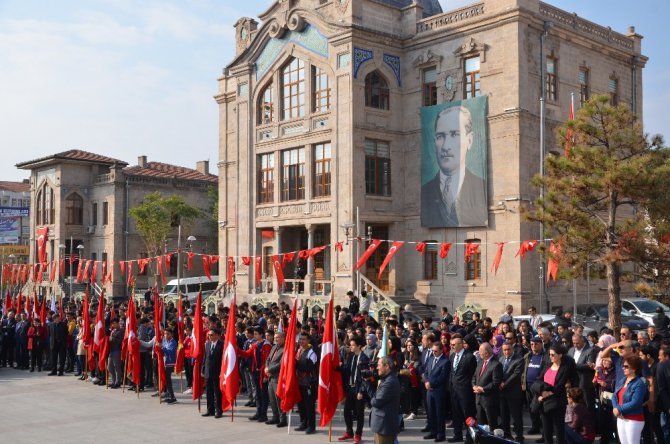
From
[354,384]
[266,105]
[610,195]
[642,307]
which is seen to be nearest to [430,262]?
[642,307]

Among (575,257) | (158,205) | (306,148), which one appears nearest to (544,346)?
(575,257)

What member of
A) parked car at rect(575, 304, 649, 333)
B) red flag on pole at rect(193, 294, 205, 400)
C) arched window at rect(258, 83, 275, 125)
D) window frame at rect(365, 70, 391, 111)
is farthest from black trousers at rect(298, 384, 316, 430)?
arched window at rect(258, 83, 275, 125)

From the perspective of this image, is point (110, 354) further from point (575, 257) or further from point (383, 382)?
point (575, 257)

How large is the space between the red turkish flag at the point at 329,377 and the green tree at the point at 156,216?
1506 inches

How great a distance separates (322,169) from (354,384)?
21293mm

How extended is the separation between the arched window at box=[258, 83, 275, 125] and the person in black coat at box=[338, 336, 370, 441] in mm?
24506

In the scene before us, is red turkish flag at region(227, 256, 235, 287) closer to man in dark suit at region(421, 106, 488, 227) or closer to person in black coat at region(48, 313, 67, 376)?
man in dark suit at region(421, 106, 488, 227)

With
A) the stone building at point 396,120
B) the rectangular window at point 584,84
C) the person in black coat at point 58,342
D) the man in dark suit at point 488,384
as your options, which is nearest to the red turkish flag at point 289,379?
the man in dark suit at point 488,384

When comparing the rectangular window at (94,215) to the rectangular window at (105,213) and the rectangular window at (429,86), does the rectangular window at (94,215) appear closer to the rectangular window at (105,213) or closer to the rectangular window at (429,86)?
the rectangular window at (105,213)

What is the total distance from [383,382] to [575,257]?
10.8m

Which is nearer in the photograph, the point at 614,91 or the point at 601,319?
the point at 601,319

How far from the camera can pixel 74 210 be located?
2172 inches

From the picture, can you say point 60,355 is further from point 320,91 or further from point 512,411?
point 320,91

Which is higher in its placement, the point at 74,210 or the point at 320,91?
the point at 320,91
